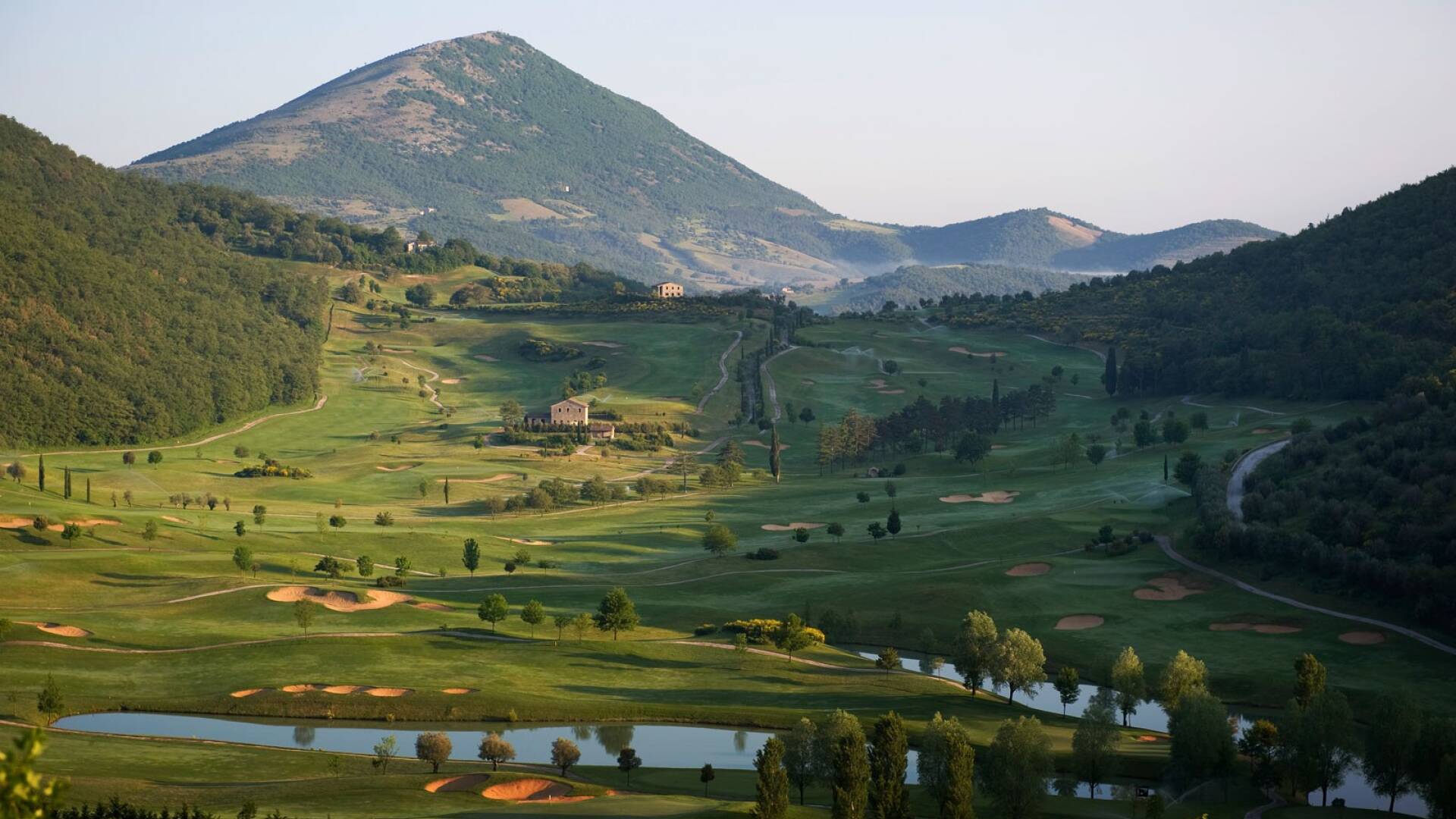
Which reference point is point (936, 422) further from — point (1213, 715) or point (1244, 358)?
point (1213, 715)

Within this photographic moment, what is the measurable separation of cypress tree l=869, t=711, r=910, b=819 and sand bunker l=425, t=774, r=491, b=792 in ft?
58.9

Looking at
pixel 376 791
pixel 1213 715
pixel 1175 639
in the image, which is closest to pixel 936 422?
pixel 1175 639

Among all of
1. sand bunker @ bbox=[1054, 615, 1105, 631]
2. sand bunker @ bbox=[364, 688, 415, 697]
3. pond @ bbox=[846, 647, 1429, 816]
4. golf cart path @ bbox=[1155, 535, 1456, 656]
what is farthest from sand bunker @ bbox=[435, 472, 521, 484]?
sand bunker @ bbox=[1054, 615, 1105, 631]

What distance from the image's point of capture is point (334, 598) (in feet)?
325

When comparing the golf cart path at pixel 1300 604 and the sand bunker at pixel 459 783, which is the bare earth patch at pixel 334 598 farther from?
the golf cart path at pixel 1300 604

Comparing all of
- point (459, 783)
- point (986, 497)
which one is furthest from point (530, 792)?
point (986, 497)

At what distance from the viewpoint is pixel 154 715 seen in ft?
251

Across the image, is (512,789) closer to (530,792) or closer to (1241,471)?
(530,792)

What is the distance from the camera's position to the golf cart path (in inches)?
3406

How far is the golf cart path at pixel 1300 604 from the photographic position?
A: 8650 centimetres

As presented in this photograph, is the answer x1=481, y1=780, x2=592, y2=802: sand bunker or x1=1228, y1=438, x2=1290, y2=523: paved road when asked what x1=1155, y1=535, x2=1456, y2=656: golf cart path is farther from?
x1=481, y1=780, x2=592, y2=802: sand bunker

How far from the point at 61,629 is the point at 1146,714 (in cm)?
6761

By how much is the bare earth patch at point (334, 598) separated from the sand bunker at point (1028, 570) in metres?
47.0

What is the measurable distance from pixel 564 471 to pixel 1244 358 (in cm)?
9663
